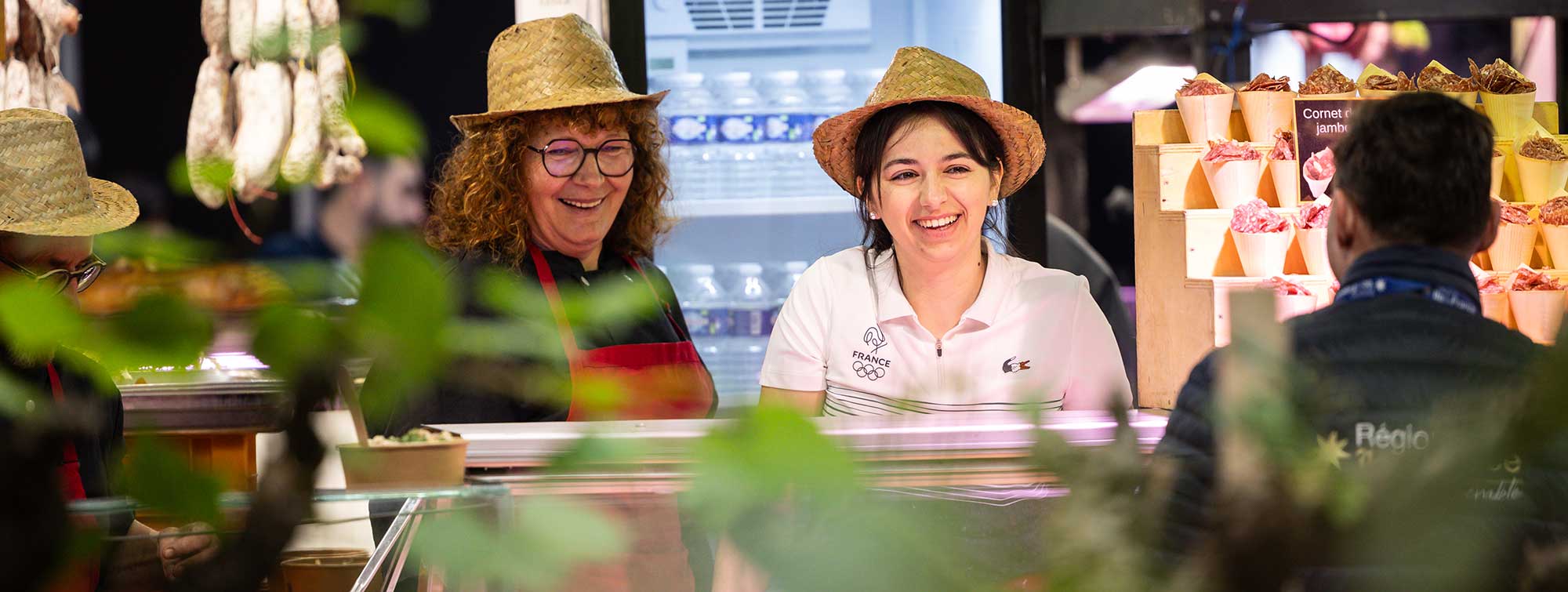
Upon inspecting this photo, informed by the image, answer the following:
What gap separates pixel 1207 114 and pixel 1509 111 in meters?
0.73

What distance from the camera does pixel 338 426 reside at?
0.53m

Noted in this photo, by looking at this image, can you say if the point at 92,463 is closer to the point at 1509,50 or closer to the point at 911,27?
the point at 911,27

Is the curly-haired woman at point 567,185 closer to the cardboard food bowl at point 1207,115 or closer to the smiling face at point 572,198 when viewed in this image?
the smiling face at point 572,198

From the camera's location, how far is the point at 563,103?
2.61m

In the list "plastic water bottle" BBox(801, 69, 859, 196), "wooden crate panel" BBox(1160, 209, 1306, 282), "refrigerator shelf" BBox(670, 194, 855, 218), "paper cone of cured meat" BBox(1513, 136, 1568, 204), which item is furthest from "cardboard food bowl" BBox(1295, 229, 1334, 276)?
"plastic water bottle" BBox(801, 69, 859, 196)

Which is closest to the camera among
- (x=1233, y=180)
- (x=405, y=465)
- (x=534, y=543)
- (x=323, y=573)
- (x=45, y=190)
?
(x=534, y=543)

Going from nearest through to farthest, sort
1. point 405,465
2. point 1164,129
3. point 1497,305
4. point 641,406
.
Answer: point 641,406
point 405,465
point 1497,305
point 1164,129

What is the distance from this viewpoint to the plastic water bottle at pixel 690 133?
4508mm

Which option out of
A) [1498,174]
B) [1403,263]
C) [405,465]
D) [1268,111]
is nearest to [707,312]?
[1268,111]

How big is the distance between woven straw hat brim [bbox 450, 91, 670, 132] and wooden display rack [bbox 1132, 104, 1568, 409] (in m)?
1.22

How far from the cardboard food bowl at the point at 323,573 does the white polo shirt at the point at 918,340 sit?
1036mm

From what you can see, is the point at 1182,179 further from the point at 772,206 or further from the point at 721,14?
the point at 721,14

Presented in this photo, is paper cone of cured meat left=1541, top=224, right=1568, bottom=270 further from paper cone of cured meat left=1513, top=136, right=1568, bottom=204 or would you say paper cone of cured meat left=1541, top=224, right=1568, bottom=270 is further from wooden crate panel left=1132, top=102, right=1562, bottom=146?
wooden crate panel left=1132, top=102, right=1562, bottom=146

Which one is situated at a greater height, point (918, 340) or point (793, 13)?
point (793, 13)
